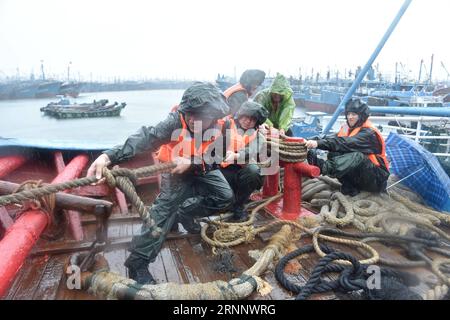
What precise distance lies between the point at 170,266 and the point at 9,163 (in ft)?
8.10

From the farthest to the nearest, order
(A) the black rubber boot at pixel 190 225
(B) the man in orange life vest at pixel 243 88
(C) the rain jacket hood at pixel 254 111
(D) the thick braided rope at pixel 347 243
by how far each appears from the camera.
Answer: (B) the man in orange life vest at pixel 243 88 → (C) the rain jacket hood at pixel 254 111 → (A) the black rubber boot at pixel 190 225 → (D) the thick braided rope at pixel 347 243

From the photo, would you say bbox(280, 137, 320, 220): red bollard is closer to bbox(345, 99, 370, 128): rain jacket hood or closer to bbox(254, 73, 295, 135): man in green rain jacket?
bbox(345, 99, 370, 128): rain jacket hood

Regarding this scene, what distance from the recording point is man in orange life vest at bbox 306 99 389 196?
4.00m

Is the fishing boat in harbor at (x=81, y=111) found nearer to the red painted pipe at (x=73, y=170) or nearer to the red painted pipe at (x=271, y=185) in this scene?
the red painted pipe at (x=73, y=170)

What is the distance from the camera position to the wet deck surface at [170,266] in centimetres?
233

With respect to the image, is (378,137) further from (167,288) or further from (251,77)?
(167,288)

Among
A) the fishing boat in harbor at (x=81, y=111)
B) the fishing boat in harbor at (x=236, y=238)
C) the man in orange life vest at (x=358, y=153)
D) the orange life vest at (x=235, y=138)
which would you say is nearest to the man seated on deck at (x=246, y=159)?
the orange life vest at (x=235, y=138)

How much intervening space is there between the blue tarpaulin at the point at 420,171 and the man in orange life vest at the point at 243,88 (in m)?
2.31

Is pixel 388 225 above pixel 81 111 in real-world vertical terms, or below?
above

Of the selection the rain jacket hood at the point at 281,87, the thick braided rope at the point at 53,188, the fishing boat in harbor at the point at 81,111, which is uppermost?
the rain jacket hood at the point at 281,87

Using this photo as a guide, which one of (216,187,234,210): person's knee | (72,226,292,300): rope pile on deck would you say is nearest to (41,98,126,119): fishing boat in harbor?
(216,187,234,210): person's knee

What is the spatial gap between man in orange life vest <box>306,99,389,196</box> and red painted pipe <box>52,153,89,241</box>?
269 centimetres

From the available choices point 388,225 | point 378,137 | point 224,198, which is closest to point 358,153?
point 378,137

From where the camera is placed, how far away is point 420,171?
4480 mm
